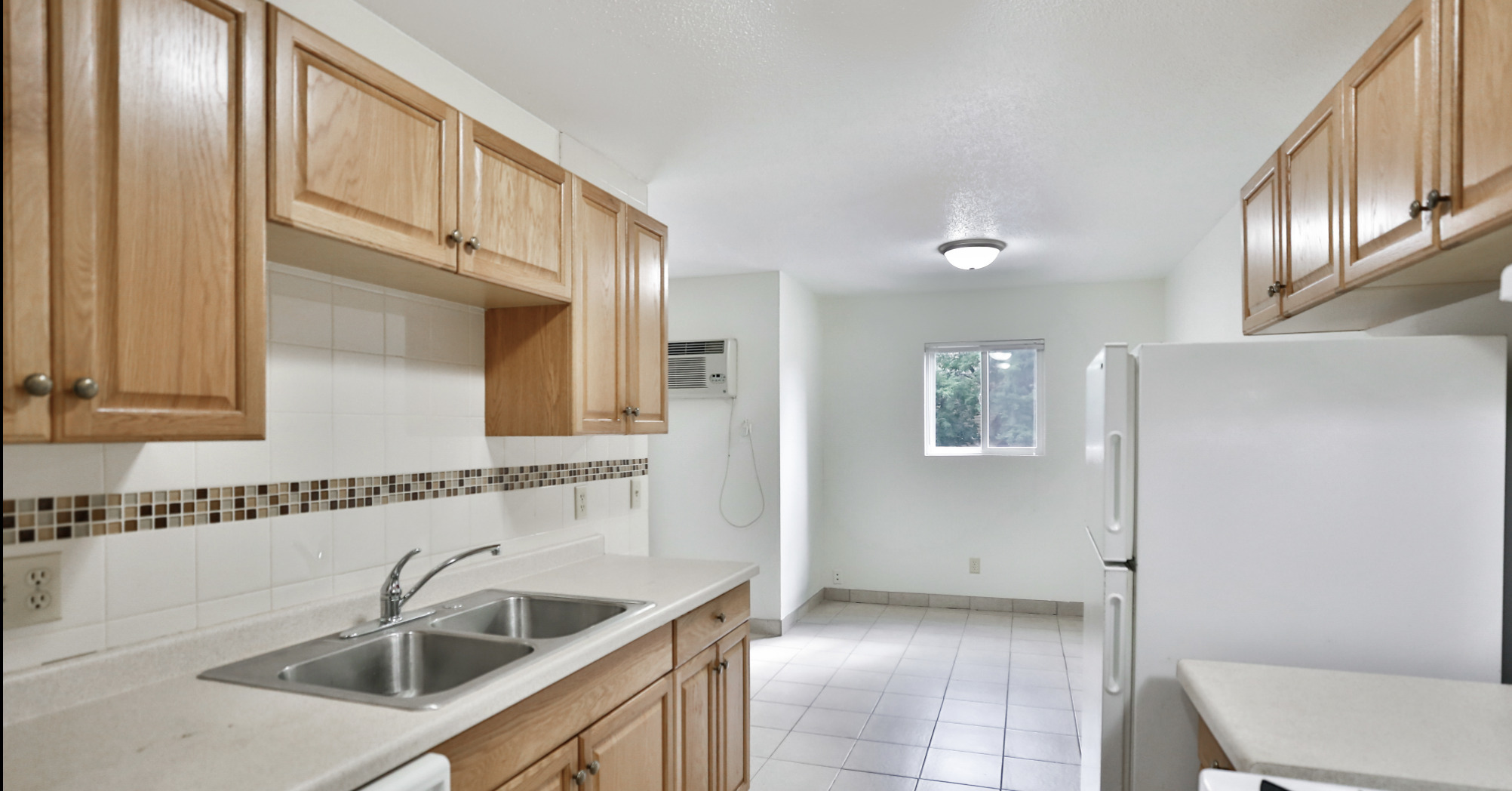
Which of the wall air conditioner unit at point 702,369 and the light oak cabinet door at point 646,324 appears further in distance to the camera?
the wall air conditioner unit at point 702,369

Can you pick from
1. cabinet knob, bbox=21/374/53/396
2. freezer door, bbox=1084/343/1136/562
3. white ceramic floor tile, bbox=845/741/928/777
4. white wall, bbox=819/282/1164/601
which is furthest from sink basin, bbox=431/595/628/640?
white wall, bbox=819/282/1164/601

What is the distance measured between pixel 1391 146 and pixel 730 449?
4098 mm

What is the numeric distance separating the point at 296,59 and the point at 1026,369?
5.04 m

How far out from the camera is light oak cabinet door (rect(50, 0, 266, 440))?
1331 millimetres

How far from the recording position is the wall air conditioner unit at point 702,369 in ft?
17.9

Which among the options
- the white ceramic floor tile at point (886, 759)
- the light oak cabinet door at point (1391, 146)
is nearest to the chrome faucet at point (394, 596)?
the white ceramic floor tile at point (886, 759)

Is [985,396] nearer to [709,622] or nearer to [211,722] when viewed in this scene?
[709,622]

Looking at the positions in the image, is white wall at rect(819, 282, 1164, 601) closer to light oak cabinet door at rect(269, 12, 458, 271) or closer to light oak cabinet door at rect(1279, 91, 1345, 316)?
light oak cabinet door at rect(1279, 91, 1345, 316)

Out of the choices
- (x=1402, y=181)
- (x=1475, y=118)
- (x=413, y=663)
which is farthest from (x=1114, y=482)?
(x=413, y=663)

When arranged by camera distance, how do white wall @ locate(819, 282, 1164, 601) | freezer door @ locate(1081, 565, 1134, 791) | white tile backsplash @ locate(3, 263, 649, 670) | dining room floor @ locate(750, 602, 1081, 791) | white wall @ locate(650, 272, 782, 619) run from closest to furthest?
white tile backsplash @ locate(3, 263, 649, 670) < freezer door @ locate(1081, 565, 1134, 791) < dining room floor @ locate(750, 602, 1081, 791) < white wall @ locate(650, 272, 782, 619) < white wall @ locate(819, 282, 1164, 601)

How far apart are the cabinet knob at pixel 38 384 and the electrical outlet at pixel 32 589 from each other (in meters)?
0.40

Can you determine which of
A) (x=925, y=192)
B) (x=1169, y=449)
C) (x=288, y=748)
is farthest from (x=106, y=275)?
(x=925, y=192)

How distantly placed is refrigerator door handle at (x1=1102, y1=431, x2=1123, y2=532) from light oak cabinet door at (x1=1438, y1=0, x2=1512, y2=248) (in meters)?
0.90

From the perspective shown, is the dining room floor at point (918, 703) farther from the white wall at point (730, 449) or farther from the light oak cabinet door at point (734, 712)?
the white wall at point (730, 449)
